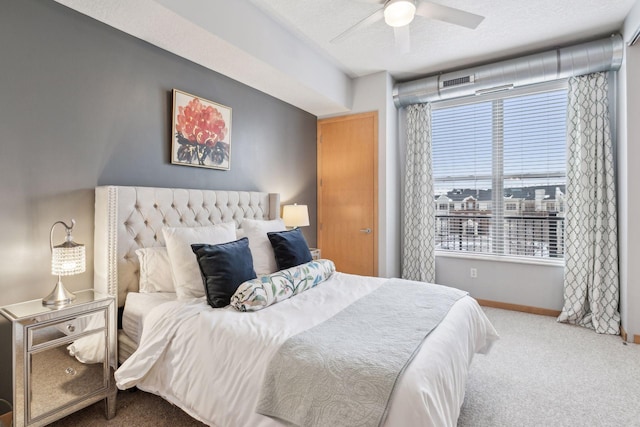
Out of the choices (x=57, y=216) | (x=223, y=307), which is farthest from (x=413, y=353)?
(x=57, y=216)

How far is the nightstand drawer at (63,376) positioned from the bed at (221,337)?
14 cm

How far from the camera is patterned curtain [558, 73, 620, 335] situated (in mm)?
3150

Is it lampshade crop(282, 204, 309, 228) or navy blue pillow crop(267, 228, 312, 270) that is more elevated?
lampshade crop(282, 204, 309, 228)

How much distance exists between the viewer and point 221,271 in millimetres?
1993

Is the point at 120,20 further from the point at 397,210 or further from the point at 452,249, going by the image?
the point at 452,249

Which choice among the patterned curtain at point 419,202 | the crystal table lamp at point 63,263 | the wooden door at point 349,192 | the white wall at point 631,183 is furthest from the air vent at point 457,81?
the crystal table lamp at point 63,263

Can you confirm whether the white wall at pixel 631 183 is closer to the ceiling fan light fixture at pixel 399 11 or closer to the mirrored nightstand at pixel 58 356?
the ceiling fan light fixture at pixel 399 11

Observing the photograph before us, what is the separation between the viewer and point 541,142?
3.68 m

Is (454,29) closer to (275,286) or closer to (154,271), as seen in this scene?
(275,286)

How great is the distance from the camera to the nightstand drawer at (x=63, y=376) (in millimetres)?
1586

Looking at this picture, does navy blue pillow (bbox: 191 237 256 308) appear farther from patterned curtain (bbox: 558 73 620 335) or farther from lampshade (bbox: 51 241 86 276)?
patterned curtain (bbox: 558 73 620 335)

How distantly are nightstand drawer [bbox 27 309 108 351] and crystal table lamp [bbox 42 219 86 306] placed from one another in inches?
5.1

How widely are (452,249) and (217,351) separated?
3.52m

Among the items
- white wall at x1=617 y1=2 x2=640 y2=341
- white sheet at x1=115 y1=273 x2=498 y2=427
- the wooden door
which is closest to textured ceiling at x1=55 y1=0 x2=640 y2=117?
white wall at x1=617 y1=2 x2=640 y2=341
